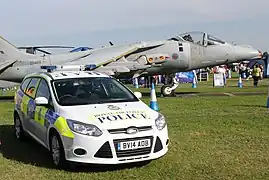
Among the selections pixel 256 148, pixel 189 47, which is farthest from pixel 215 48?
pixel 256 148

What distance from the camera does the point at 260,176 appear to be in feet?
19.0

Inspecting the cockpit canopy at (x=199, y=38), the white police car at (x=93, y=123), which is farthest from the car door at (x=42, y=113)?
the cockpit canopy at (x=199, y=38)

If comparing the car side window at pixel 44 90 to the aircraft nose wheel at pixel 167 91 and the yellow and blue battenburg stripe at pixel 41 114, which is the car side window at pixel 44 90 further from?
the aircraft nose wheel at pixel 167 91

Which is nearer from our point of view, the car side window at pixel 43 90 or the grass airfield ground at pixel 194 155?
the grass airfield ground at pixel 194 155

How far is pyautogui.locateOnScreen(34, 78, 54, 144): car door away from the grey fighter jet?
35.5ft

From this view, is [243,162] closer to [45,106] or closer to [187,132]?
[187,132]

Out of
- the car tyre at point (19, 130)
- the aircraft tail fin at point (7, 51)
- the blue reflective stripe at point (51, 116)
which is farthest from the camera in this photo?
the aircraft tail fin at point (7, 51)

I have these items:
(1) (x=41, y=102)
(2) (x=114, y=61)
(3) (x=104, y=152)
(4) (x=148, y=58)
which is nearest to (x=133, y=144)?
(3) (x=104, y=152)

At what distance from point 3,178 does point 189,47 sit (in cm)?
1444

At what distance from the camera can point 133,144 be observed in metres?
5.98

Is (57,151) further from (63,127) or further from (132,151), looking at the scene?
(132,151)

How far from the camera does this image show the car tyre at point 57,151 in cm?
623

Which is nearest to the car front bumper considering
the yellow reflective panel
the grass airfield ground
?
the yellow reflective panel

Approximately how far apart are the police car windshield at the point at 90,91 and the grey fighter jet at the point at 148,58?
10.8 metres
